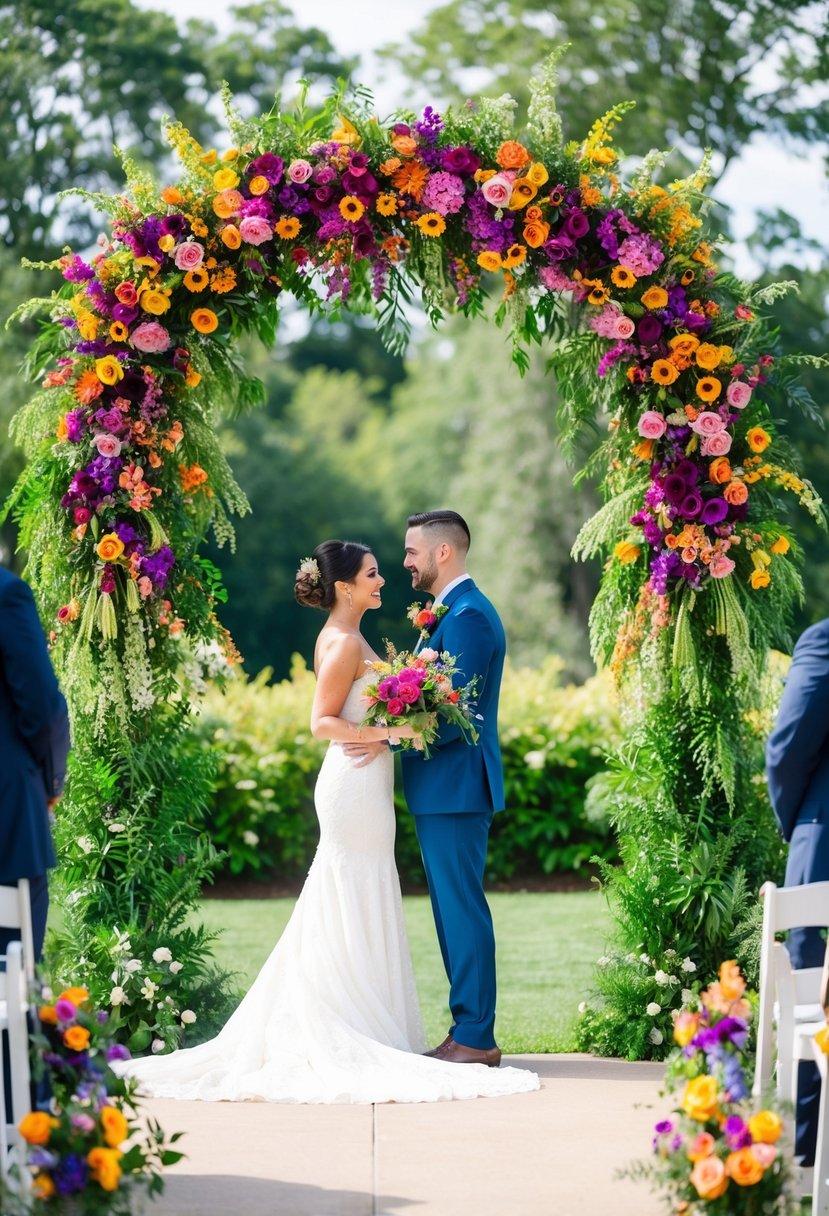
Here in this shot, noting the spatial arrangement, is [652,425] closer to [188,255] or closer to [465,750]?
[465,750]

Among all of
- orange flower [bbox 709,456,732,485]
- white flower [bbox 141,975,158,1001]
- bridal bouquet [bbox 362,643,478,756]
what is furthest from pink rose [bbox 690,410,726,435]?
white flower [bbox 141,975,158,1001]

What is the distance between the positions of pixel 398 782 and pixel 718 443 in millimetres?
6656

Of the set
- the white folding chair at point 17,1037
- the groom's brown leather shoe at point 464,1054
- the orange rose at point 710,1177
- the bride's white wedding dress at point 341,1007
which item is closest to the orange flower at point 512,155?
the bride's white wedding dress at point 341,1007

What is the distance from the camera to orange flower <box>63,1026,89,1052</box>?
12.2 ft

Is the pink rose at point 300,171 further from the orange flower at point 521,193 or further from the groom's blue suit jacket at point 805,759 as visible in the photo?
the groom's blue suit jacket at point 805,759

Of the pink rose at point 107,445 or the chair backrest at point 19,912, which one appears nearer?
the chair backrest at point 19,912

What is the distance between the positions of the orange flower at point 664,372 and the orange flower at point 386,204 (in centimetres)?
127

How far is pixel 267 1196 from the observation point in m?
4.43

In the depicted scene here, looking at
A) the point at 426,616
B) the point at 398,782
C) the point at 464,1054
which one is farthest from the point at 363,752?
the point at 398,782

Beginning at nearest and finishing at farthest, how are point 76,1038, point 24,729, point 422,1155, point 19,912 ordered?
point 76,1038 < point 19,912 < point 24,729 < point 422,1155

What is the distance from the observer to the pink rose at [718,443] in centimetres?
628

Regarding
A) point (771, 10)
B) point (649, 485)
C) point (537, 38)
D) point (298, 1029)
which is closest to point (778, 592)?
point (649, 485)

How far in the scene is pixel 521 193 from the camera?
6297 mm

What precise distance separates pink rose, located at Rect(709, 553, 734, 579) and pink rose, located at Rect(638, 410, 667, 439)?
22.5 inches
